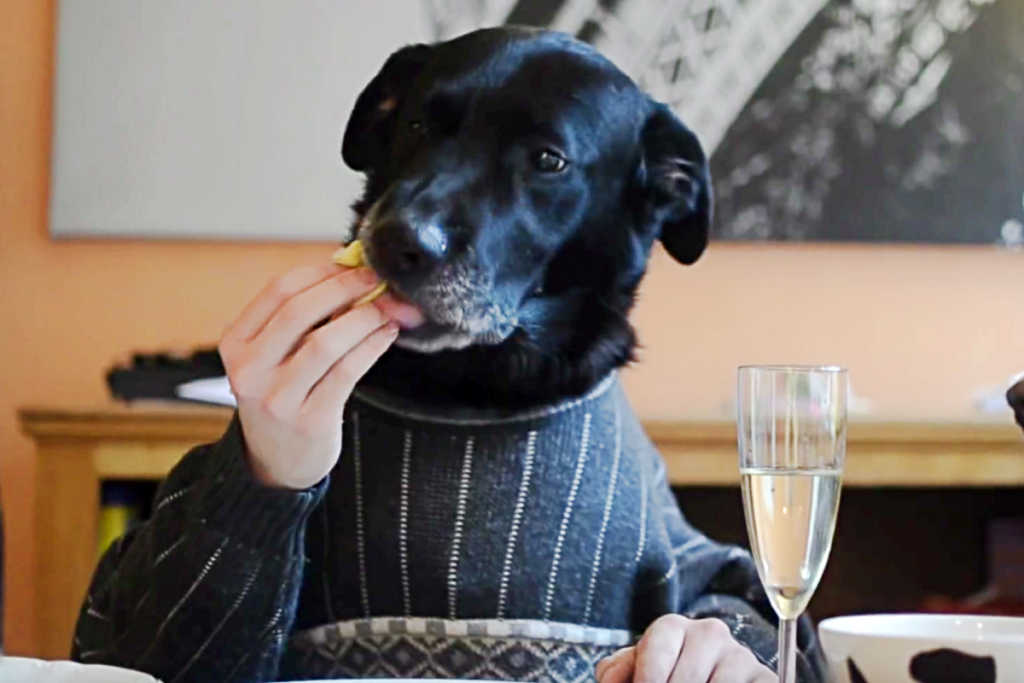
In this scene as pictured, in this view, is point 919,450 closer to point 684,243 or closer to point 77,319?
point 684,243

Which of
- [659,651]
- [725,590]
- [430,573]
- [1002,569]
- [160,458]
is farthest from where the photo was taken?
[1002,569]

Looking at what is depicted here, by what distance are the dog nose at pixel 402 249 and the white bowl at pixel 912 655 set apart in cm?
33

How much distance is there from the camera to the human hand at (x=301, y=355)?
0.71 metres

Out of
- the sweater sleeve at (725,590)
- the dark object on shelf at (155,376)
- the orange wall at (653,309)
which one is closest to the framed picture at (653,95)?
the orange wall at (653,309)

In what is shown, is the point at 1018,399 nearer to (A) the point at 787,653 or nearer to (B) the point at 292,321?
(A) the point at 787,653

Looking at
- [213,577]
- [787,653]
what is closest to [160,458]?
[213,577]

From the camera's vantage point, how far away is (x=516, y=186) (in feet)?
3.03

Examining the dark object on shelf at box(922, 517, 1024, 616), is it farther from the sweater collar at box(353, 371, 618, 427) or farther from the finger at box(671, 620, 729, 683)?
the finger at box(671, 620, 729, 683)

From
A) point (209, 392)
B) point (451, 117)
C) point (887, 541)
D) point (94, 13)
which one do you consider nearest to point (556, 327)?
point (451, 117)

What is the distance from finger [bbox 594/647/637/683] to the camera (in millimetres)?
678

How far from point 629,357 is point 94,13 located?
142cm

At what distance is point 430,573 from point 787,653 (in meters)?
0.35

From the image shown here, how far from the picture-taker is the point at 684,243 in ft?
3.65

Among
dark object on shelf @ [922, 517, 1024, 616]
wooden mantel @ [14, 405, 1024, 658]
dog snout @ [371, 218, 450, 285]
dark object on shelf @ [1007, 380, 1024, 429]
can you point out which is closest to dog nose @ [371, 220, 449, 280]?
dog snout @ [371, 218, 450, 285]
